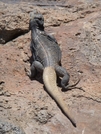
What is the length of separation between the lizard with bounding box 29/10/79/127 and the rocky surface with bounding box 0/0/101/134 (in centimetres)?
12

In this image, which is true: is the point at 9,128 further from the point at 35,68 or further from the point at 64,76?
the point at 35,68

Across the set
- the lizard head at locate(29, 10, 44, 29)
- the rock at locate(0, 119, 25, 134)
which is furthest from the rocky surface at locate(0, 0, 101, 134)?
the lizard head at locate(29, 10, 44, 29)

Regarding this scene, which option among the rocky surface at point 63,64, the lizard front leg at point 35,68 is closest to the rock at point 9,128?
the rocky surface at point 63,64

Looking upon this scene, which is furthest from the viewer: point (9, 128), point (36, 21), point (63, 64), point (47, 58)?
point (36, 21)

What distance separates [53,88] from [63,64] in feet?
2.80

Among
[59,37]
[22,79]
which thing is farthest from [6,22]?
[22,79]

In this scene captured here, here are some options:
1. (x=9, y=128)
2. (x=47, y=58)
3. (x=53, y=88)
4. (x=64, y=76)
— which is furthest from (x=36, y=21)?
(x=9, y=128)

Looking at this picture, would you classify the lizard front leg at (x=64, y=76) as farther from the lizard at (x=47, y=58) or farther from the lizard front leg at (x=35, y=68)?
the lizard front leg at (x=35, y=68)

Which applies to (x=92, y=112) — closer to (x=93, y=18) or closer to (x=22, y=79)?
(x=22, y=79)

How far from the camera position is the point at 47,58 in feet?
22.3

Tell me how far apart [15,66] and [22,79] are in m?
0.32

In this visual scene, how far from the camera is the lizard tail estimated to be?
222 inches

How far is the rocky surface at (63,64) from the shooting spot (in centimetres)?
550

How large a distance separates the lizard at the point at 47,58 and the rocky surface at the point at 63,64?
0.12 m
